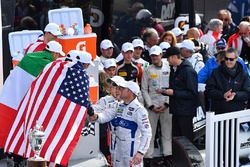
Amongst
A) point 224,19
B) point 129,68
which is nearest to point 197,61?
point 129,68

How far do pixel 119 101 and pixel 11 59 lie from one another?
3.34 metres

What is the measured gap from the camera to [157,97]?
12.6m

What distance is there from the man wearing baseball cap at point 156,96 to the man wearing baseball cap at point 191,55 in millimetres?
658

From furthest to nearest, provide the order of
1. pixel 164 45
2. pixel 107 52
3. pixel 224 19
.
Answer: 1. pixel 224 19
2. pixel 164 45
3. pixel 107 52

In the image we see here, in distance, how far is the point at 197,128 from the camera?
43.2ft

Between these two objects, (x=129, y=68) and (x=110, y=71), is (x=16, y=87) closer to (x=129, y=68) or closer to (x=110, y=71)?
(x=110, y=71)

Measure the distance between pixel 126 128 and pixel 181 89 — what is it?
1935 mm

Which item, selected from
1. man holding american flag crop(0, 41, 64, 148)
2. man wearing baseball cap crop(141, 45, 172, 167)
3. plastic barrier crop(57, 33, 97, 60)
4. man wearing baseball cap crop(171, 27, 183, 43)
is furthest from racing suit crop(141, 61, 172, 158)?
man wearing baseball cap crop(171, 27, 183, 43)

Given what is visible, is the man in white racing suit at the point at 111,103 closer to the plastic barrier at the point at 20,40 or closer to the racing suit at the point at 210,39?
the plastic barrier at the point at 20,40

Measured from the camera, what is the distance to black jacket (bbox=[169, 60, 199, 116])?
40.5 ft

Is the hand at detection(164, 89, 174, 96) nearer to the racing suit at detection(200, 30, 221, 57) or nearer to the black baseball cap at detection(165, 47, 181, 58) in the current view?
the black baseball cap at detection(165, 47, 181, 58)

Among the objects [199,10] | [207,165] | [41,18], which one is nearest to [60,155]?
[207,165]

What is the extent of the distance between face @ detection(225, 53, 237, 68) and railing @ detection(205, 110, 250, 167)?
0.84 metres

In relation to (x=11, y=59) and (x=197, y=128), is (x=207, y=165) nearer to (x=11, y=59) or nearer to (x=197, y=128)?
(x=197, y=128)
